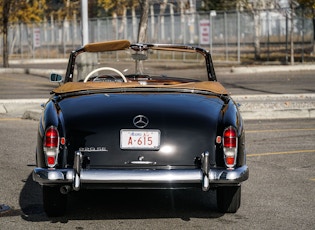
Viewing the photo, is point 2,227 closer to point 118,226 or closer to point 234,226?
point 118,226

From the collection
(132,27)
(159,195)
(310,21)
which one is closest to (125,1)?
(132,27)

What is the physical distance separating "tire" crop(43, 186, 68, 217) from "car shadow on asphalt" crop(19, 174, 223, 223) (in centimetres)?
6

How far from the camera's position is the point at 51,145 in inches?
279

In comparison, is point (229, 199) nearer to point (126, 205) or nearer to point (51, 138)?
point (126, 205)

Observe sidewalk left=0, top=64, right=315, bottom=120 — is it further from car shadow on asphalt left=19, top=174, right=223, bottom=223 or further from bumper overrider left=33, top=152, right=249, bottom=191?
bumper overrider left=33, top=152, right=249, bottom=191

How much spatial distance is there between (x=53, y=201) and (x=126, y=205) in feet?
3.00

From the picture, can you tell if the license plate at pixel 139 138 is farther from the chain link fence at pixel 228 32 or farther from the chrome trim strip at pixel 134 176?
the chain link fence at pixel 228 32

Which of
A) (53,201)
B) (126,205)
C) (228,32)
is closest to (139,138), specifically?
(53,201)

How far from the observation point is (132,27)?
51594 millimetres

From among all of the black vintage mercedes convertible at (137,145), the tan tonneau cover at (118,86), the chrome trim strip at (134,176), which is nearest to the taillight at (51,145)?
the black vintage mercedes convertible at (137,145)

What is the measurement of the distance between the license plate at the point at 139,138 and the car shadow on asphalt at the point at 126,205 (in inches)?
31.1

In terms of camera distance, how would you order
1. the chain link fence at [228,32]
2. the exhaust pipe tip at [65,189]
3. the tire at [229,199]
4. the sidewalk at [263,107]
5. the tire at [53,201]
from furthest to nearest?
the chain link fence at [228,32] → the sidewalk at [263,107] → the tire at [229,199] → the tire at [53,201] → the exhaust pipe tip at [65,189]

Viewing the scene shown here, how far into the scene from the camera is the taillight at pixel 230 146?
710cm

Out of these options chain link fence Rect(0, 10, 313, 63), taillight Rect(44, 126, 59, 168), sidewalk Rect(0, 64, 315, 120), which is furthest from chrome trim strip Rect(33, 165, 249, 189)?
chain link fence Rect(0, 10, 313, 63)
